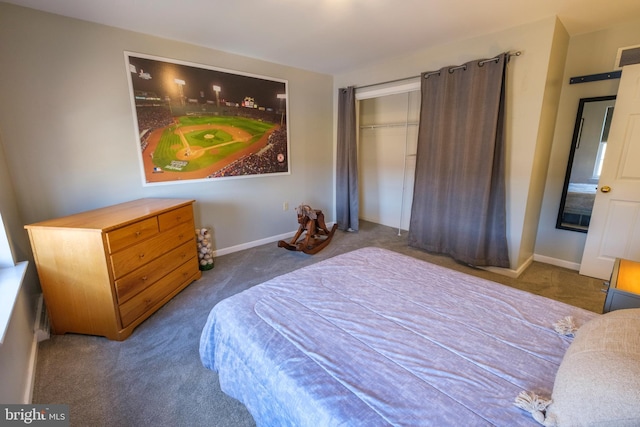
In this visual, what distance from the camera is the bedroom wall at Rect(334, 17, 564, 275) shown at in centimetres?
243

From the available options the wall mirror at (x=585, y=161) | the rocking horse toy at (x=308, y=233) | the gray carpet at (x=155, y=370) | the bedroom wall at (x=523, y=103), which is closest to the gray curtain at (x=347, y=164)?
the rocking horse toy at (x=308, y=233)

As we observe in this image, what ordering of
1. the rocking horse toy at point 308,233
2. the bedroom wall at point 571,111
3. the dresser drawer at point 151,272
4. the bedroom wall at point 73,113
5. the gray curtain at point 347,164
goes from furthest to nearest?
the gray curtain at point 347,164 → the rocking horse toy at point 308,233 → the bedroom wall at point 571,111 → the bedroom wall at point 73,113 → the dresser drawer at point 151,272

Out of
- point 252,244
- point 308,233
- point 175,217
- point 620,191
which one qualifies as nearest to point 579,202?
point 620,191

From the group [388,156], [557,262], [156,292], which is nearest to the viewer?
[156,292]

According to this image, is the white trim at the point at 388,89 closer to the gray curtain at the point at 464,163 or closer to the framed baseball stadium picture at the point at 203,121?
the gray curtain at the point at 464,163

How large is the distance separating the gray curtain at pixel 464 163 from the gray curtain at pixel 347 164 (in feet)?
3.50

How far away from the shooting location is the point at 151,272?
2.15 metres

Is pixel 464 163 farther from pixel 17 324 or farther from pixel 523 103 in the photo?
pixel 17 324

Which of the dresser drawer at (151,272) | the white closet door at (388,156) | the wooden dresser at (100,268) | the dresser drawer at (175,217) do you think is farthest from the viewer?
the white closet door at (388,156)

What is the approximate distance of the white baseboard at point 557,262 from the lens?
2.97m

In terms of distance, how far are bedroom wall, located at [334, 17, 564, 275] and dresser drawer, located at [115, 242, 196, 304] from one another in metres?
3.19

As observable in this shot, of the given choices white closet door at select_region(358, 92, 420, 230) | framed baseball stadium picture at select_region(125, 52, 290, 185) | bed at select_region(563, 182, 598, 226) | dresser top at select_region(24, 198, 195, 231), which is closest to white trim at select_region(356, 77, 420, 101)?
white closet door at select_region(358, 92, 420, 230)

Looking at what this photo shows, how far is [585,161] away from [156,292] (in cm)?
423

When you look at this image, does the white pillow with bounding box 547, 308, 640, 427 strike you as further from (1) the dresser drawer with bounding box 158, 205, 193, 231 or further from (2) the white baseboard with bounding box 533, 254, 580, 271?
(2) the white baseboard with bounding box 533, 254, 580, 271
